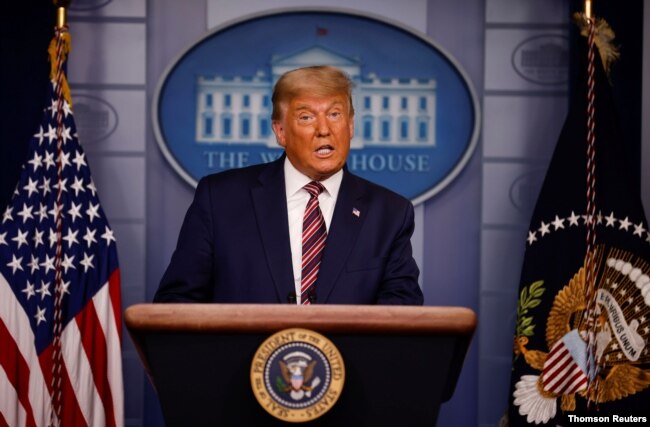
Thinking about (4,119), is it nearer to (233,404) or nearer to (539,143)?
(539,143)

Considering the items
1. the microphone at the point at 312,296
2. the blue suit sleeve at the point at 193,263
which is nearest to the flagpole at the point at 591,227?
the microphone at the point at 312,296

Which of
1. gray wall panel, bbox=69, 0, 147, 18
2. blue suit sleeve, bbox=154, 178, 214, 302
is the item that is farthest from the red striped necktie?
gray wall panel, bbox=69, 0, 147, 18

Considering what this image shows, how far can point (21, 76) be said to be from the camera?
353 cm

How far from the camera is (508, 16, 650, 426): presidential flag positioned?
10.6ft

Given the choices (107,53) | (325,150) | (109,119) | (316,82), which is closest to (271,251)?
(325,150)

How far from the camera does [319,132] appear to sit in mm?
2357

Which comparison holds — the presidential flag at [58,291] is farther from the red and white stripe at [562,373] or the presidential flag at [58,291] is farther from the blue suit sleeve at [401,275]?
the red and white stripe at [562,373]

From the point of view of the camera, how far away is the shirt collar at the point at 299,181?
94.0 inches

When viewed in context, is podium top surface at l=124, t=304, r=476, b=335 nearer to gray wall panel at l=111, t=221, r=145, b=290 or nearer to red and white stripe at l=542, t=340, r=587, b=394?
red and white stripe at l=542, t=340, r=587, b=394

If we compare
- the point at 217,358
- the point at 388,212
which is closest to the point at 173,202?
the point at 388,212

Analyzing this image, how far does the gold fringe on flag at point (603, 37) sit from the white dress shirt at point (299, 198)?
4.54 feet

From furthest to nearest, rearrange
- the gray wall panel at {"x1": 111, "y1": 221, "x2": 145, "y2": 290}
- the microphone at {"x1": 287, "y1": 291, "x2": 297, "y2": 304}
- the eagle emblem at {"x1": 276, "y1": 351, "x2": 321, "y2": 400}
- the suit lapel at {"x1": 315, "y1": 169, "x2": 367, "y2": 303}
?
the gray wall panel at {"x1": 111, "y1": 221, "x2": 145, "y2": 290}
the suit lapel at {"x1": 315, "y1": 169, "x2": 367, "y2": 303}
the microphone at {"x1": 287, "y1": 291, "x2": 297, "y2": 304}
the eagle emblem at {"x1": 276, "y1": 351, "x2": 321, "y2": 400}

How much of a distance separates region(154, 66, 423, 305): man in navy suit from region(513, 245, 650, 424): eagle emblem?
45.1 inches

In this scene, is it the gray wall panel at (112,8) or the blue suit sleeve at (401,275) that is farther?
the gray wall panel at (112,8)
